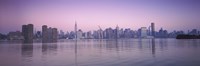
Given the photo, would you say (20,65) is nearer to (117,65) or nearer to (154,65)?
(117,65)

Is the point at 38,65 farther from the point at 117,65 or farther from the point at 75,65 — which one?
the point at 117,65

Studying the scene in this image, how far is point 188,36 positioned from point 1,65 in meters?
192

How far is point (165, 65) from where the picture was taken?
1925cm

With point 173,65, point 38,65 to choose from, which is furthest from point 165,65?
point 38,65

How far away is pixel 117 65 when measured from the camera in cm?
1956

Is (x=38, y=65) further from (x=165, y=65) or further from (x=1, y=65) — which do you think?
(x=165, y=65)

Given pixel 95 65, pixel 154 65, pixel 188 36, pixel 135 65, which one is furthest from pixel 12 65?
pixel 188 36

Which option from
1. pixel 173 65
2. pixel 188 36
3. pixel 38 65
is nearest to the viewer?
pixel 173 65

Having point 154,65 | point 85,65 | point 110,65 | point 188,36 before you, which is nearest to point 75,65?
point 85,65

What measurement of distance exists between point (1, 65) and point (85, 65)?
7470 millimetres

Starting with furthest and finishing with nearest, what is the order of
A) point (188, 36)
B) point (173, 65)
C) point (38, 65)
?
1. point (188, 36)
2. point (38, 65)
3. point (173, 65)

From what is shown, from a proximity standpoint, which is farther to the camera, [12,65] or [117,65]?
[12,65]

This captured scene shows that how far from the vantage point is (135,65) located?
19.5 m

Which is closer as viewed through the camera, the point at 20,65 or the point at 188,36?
the point at 20,65
